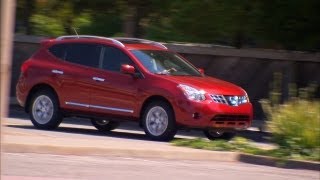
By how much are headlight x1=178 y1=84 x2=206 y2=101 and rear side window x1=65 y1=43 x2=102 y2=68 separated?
2.06 meters

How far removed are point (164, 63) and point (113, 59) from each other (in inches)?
38.2

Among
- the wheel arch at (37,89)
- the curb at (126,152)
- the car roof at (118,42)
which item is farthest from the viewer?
the wheel arch at (37,89)

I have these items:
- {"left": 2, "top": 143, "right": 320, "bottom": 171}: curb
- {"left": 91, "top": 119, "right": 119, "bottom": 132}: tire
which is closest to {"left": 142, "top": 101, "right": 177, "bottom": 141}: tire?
{"left": 91, "top": 119, "right": 119, "bottom": 132}: tire

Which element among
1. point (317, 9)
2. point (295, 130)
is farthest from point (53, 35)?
point (295, 130)

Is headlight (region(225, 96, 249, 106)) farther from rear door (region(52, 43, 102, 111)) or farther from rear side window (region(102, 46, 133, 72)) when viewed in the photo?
rear door (region(52, 43, 102, 111))

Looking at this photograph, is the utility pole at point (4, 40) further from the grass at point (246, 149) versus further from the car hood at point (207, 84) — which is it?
the car hood at point (207, 84)

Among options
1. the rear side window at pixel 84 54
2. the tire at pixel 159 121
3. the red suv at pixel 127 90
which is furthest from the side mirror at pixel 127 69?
the rear side window at pixel 84 54

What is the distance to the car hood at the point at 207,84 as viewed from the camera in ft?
49.1

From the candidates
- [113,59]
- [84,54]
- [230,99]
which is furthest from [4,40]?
[84,54]

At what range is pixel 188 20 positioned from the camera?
68.0 ft

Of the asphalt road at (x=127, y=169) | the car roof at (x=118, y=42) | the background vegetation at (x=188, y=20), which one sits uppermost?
the background vegetation at (x=188, y=20)

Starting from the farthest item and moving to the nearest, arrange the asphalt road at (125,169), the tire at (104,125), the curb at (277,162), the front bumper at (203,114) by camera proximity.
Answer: the tire at (104,125), the front bumper at (203,114), the curb at (277,162), the asphalt road at (125,169)

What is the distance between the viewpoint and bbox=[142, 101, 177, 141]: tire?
15.0 m

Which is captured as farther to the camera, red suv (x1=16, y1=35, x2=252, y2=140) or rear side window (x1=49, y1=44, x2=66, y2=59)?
rear side window (x1=49, y1=44, x2=66, y2=59)
